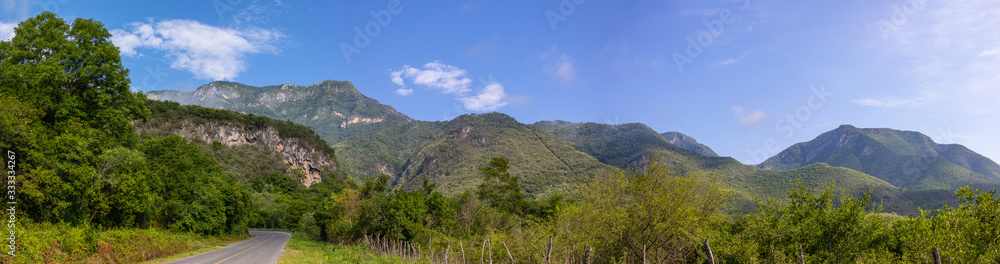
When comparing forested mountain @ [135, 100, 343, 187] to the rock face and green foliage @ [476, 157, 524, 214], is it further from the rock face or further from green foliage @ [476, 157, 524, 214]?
green foliage @ [476, 157, 524, 214]

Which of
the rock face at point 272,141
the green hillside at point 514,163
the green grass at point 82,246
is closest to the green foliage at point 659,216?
the green grass at point 82,246

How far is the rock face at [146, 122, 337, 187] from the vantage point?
127 meters

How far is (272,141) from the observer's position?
476 ft

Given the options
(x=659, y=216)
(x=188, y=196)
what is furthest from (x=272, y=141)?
(x=659, y=216)

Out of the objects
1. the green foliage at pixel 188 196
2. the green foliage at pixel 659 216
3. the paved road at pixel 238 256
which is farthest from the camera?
the green foliage at pixel 188 196

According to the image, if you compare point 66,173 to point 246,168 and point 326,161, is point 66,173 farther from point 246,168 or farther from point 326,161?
point 326,161

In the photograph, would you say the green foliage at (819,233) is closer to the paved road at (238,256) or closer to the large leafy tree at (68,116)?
the paved road at (238,256)

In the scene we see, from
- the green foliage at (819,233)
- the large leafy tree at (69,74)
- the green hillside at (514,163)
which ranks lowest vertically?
the green foliage at (819,233)

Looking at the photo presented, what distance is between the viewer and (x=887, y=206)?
93.5 metres

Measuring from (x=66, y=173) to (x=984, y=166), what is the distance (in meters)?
334

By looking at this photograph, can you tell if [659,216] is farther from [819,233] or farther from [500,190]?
[500,190]

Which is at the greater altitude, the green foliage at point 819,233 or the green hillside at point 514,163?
the green hillside at point 514,163

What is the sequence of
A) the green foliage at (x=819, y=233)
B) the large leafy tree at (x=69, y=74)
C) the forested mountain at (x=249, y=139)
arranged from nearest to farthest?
1. the green foliage at (x=819, y=233)
2. the large leafy tree at (x=69, y=74)
3. the forested mountain at (x=249, y=139)

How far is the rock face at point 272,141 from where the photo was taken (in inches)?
4990
